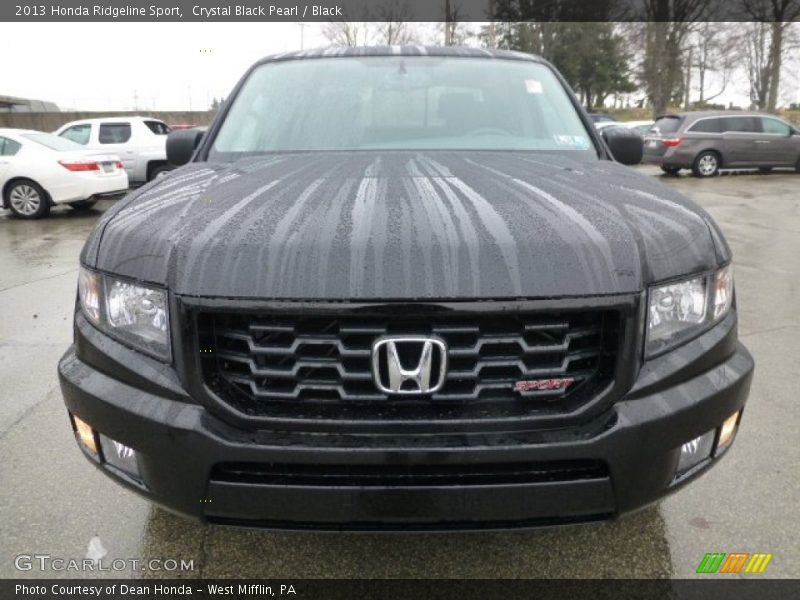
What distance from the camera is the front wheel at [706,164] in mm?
15938

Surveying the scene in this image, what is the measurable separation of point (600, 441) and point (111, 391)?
4.29 ft

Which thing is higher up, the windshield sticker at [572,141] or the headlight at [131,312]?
the windshield sticker at [572,141]

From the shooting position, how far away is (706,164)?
16.0 meters

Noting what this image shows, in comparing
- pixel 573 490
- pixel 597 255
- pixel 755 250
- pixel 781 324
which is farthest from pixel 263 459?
pixel 755 250

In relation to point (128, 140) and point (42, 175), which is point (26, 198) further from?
point (128, 140)

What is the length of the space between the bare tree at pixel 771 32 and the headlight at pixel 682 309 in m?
36.7

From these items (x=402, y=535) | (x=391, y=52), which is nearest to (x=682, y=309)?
(x=402, y=535)

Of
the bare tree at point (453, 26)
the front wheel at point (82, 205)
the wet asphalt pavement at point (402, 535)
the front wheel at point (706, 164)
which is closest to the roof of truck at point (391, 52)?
the wet asphalt pavement at point (402, 535)

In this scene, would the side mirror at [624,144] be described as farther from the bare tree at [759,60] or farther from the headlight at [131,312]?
the bare tree at [759,60]

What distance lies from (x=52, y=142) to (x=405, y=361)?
11037 millimetres

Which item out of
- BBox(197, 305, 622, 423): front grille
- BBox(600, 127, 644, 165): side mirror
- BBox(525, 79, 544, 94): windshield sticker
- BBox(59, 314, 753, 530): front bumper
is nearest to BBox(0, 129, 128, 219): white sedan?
BBox(525, 79, 544, 94): windshield sticker

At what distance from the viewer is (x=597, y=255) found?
158 cm

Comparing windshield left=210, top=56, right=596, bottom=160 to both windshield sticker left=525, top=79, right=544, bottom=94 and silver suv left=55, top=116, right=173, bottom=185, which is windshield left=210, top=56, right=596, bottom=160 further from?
silver suv left=55, top=116, right=173, bottom=185

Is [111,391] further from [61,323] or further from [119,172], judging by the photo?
[119,172]
